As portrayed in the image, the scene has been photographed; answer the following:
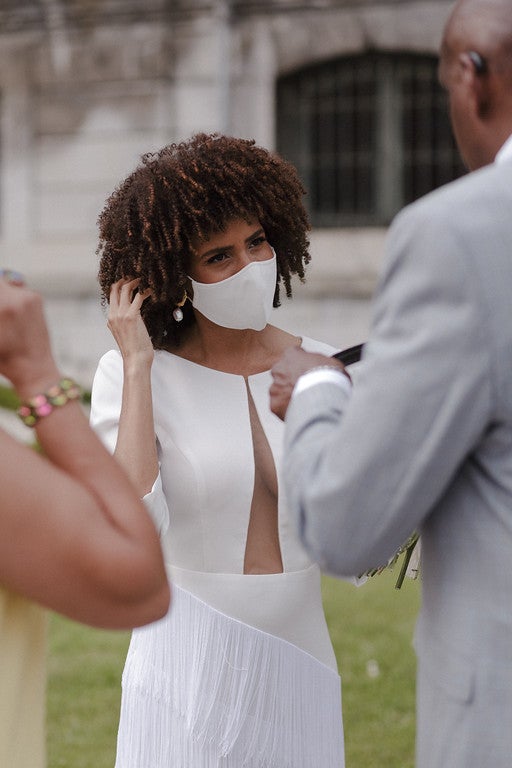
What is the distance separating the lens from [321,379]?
1965mm

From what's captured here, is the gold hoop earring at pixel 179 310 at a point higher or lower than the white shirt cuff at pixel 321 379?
lower

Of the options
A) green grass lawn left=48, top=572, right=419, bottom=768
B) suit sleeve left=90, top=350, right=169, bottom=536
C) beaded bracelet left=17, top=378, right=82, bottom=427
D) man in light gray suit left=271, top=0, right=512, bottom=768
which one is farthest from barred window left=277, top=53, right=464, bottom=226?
beaded bracelet left=17, top=378, right=82, bottom=427

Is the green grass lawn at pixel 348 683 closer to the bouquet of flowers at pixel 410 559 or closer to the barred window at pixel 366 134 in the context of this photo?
the bouquet of flowers at pixel 410 559

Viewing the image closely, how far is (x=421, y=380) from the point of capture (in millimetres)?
1705

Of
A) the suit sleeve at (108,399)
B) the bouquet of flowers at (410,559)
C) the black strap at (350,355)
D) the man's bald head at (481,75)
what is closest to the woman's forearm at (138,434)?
the suit sleeve at (108,399)

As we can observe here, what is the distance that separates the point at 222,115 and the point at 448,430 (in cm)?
1183

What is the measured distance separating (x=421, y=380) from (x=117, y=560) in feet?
1.60

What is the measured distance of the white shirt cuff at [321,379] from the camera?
77.3 inches

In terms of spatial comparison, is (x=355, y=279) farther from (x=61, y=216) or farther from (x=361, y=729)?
(x=361, y=729)

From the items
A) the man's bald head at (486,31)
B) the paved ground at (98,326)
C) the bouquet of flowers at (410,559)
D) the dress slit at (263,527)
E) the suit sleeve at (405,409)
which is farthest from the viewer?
the paved ground at (98,326)

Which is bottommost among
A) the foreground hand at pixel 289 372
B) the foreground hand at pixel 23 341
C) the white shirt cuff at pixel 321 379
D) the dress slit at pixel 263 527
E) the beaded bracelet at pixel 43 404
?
the dress slit at pixel 263 527

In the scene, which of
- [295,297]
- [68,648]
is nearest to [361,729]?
[68,648]

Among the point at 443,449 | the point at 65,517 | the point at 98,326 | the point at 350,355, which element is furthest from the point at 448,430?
the point at 98,326

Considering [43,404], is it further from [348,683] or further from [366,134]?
[366,134]
